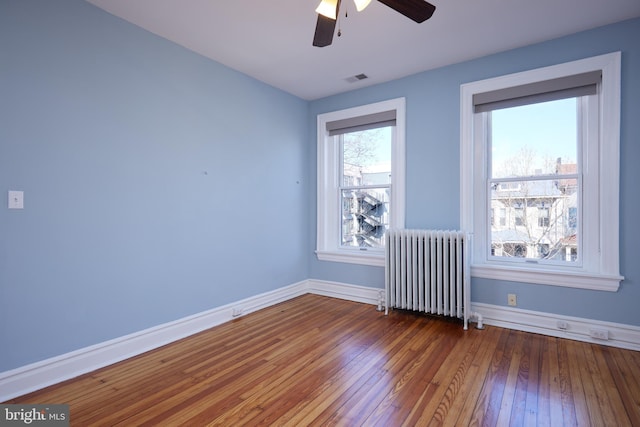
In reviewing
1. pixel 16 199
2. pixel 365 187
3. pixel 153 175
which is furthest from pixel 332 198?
pixel 16 199

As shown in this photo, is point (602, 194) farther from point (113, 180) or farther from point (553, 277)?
point (113, 180)

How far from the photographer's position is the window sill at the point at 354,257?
393cm

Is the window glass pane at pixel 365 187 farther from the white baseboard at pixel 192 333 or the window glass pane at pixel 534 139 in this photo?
the window glass pane at pixel 534 139

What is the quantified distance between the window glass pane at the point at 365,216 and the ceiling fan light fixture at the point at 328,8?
250cm

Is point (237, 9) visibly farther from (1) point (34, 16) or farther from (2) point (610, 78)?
(2) point (610, 78)

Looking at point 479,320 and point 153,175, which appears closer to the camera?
point 153,175

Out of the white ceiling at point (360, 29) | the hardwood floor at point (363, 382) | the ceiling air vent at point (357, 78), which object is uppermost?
the ceiling air vent at point (357, 78)

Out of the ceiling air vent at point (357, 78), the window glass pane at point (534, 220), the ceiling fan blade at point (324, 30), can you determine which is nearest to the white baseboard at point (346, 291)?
the window glass pane at point (534, 220)

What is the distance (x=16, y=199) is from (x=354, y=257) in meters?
3.22

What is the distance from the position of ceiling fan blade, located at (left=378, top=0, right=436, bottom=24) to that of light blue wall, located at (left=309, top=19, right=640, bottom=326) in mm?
1789

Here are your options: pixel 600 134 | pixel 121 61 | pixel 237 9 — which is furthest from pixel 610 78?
pixel 121 61

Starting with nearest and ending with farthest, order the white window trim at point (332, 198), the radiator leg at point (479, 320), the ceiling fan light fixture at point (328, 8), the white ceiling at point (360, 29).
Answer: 1. the ceiling fan light fixture at point (328, 8)
2. the white ceiling at point (360, 29)
3. the radiator leg at point (479, 320)
4. the white window trim at point (332, 198)

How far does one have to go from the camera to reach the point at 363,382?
217 centimetres

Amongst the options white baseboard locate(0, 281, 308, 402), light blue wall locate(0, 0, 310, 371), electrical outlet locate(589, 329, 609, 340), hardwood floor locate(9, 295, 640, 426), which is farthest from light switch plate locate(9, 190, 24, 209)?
electrical outlet locate(589, 329, 609, 340)
